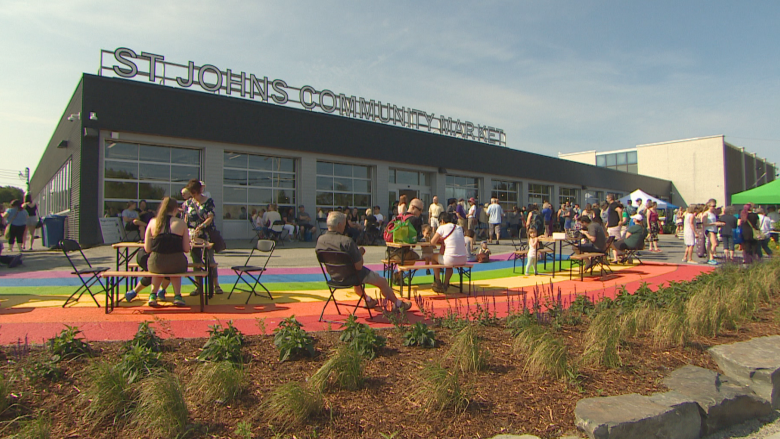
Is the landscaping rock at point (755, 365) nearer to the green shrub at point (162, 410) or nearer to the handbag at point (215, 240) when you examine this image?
the green shrub at point (162, 410)

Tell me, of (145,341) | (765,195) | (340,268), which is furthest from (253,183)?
(765,195)

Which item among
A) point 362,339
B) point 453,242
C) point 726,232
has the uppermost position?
point 726,232

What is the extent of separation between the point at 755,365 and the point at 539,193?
32.1 m

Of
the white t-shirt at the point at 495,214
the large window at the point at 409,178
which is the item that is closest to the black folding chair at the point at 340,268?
the white t-shirt at the point at 495,214

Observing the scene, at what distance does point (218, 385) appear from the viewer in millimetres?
3449

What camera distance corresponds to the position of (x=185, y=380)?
3.70 m

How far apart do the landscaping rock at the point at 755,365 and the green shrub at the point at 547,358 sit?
5.39 ft

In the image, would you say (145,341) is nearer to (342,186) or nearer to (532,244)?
(532,244)

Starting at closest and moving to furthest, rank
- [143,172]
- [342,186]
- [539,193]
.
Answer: [143,172] → [342,186] → [539,193]

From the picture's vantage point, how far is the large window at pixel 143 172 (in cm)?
1650

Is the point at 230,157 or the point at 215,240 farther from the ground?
the point at 230,157

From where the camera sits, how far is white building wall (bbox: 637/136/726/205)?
53250 mm

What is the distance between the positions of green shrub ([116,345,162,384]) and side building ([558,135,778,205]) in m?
62.2

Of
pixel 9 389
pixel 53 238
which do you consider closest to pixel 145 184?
pixel 53 238
